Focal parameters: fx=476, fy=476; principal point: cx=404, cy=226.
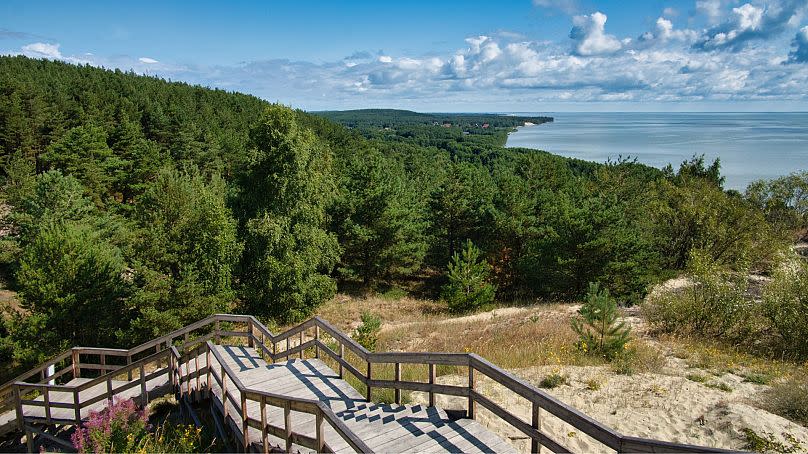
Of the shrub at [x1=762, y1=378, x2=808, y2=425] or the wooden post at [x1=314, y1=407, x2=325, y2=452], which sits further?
the shrub at [x1=762, y1=378, x2=808, y2=425]

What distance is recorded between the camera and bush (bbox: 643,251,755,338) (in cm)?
1245

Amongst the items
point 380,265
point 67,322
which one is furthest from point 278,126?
point 380,265

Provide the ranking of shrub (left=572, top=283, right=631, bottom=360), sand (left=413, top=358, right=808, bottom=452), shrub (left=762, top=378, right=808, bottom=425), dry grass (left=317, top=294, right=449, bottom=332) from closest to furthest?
1. sand (left=413, top=358, right=808, bottom=452)
2. shrub (left=762, top=378, right=808, bottom=425)
3. shrub (left=572, top=283, right=631, bottom=360)
4. dry grass (left=317, top=294, right=449, bottom=332)

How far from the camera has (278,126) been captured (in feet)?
66.4

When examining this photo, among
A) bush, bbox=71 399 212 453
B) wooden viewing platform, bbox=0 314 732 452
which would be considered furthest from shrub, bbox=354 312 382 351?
bush, bbox=71 399 212 453

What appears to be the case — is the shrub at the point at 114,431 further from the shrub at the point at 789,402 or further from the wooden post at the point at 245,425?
the shrub at the point at 789,402

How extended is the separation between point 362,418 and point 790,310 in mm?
11373

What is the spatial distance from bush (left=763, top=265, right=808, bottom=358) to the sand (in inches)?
135

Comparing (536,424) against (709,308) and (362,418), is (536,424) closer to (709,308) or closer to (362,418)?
(362,418)

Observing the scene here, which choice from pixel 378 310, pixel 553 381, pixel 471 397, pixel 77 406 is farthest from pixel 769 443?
pixel 378 310

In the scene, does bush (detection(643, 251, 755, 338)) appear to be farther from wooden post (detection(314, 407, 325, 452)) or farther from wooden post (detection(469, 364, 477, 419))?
wooden post (detection(314, 407, 325, 452))


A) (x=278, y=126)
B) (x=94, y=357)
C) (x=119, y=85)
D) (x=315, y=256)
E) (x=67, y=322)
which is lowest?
(x=94, y=357)

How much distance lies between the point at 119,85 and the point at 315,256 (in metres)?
70.1

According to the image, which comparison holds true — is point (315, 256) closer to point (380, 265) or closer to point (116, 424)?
point (380, 265)
